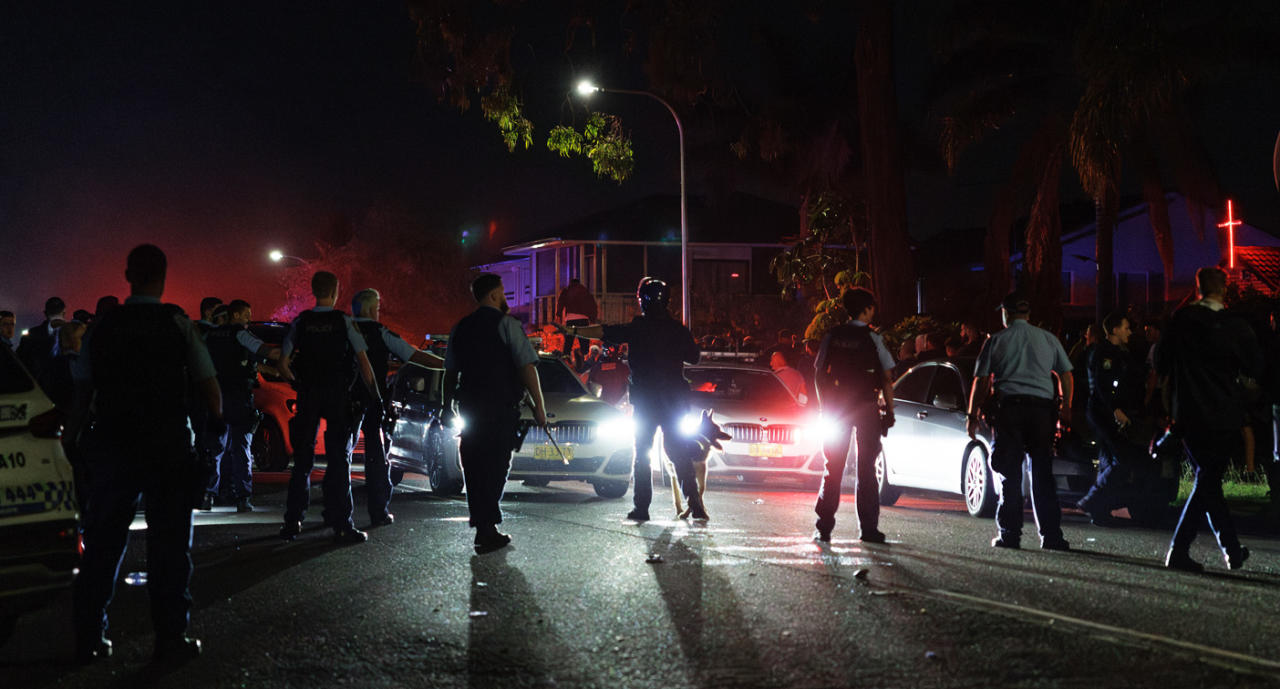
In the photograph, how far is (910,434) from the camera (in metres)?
13.2

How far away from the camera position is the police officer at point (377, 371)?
411 inches

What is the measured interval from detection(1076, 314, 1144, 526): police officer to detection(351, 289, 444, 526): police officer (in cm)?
559

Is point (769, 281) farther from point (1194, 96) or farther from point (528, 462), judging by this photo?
point (528, 462)

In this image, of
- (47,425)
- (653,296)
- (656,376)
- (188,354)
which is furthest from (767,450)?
(47,425)

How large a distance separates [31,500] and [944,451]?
28.8 ft

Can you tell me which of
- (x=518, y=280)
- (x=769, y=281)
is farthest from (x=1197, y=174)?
(x=518, y=280)

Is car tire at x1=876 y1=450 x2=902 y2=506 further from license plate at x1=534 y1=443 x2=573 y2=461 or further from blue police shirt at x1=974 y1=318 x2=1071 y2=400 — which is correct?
blue police shirt at x1=974 y1=318 x2=1071 y2=400

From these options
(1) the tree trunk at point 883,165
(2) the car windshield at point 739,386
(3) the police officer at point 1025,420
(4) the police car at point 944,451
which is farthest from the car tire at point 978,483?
(1) the tree trunk at point 883,165

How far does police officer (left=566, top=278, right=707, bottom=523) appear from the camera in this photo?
1078cm

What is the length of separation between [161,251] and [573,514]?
605 cm

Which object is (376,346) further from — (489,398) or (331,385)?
(489,398)

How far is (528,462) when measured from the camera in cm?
1328

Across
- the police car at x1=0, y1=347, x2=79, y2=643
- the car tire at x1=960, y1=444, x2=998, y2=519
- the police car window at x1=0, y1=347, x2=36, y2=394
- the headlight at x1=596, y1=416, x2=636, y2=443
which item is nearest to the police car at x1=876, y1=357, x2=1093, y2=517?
the car tire at x1=960, y1=444, x2=998, y2=519

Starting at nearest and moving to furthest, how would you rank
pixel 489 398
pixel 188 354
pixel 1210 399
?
pixel 188 354, pixel 1210 399, pixel 489 398
